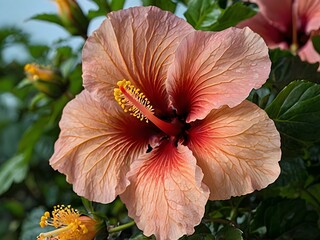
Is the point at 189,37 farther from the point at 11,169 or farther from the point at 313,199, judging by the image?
the point at 11,169

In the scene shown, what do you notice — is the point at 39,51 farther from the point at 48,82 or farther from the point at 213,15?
the point at 213,15

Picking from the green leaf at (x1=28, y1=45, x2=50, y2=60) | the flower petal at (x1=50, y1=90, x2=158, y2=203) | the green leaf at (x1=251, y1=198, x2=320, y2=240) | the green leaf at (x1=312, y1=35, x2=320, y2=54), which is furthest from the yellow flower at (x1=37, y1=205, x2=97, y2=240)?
the green leaf at (x1=28, y1=45, x2=50, y2=60)

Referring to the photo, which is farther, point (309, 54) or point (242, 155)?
point (309, 54)

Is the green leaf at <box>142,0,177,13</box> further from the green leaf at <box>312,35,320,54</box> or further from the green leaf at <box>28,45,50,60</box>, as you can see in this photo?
the green leaf at <box>28,45,50,60</box>

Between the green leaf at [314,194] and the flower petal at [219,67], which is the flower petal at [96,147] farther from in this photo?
the green leaf at [314,194]

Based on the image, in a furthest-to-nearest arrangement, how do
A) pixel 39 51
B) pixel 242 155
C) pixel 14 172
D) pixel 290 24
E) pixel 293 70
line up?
pixel 39 51, pixel 14 172, pixel 290 24, pixel 293 70, pixel 242 155

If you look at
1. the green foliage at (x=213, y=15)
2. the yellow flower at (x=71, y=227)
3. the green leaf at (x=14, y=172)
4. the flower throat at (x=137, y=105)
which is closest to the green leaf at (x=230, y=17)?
the green foliage at (x=213, y=15)

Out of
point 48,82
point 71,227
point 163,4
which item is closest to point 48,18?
point 48,82
